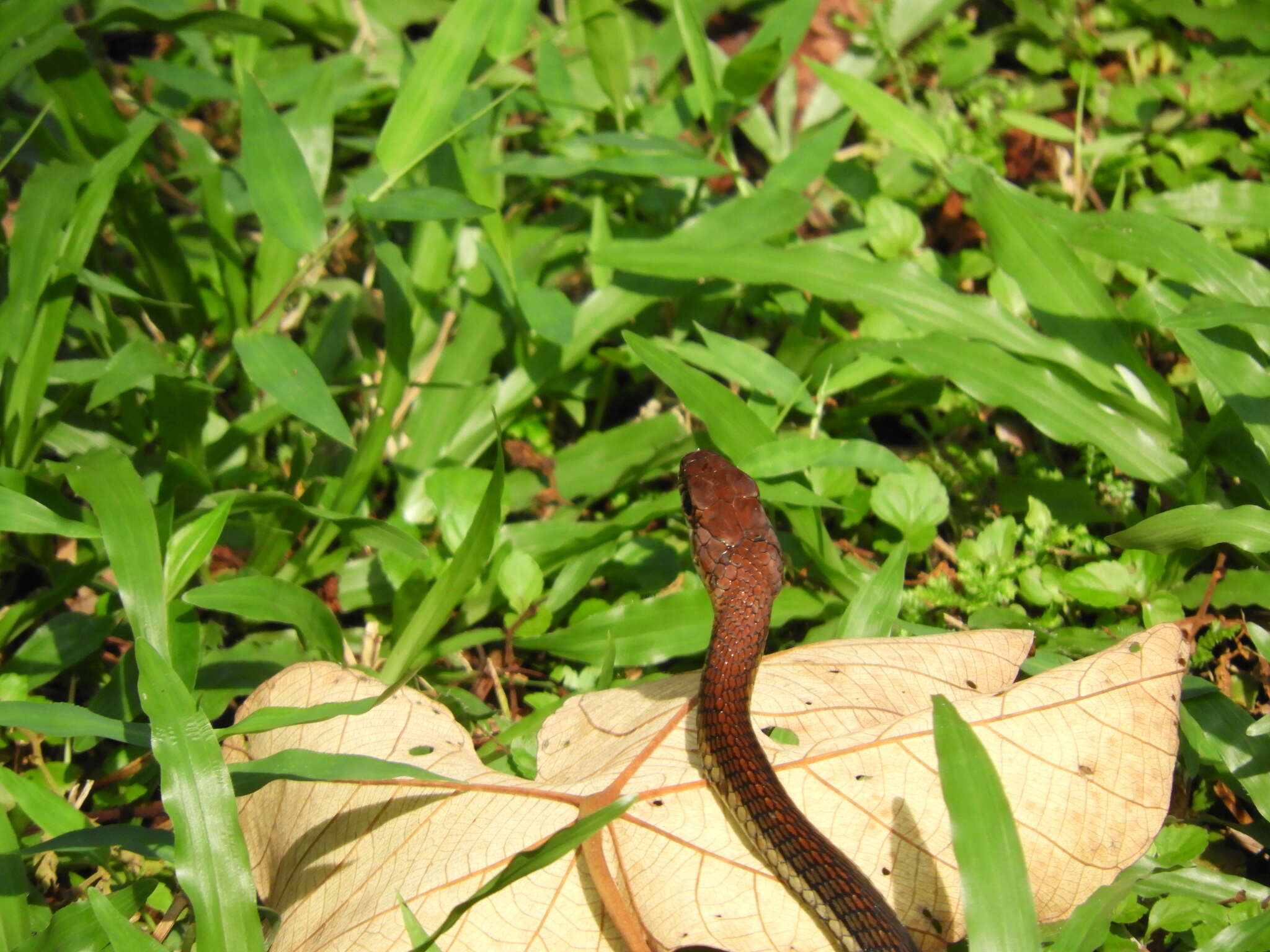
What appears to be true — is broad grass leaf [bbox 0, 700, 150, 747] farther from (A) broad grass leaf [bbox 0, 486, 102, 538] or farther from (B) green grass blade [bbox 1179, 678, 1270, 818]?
(B) green grass blade [bbox 1179, 678, 1270, 818]

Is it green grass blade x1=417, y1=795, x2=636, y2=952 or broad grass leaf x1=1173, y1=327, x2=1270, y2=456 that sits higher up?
broad grass leaf x1=1173, y1=327, x2=1270, y2=456

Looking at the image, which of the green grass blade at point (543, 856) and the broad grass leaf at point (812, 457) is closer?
the green grass blade at point (543, 856)

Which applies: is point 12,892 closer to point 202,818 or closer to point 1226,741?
point 202,818

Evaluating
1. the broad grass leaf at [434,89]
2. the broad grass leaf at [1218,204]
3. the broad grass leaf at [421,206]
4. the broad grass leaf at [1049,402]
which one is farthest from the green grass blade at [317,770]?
the broad grass leaf at [1218,204]

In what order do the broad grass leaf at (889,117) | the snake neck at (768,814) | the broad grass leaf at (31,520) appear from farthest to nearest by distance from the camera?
the broad grass leaf at (889,117) < the broad grass leaf at (31,520) < the snake neck at (768,814)

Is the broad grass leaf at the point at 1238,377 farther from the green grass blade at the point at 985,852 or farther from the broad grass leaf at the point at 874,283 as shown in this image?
the green grass blade at the point at 985,852

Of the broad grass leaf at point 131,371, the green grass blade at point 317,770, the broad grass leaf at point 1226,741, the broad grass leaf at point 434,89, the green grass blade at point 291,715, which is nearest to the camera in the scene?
the green grass blade at point 317,770

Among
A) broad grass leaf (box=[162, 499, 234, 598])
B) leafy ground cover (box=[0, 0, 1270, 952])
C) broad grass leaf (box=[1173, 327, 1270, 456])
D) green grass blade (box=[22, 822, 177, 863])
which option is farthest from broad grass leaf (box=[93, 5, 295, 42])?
broad grass leaf (box=[1173, 327, 1270, 456])
